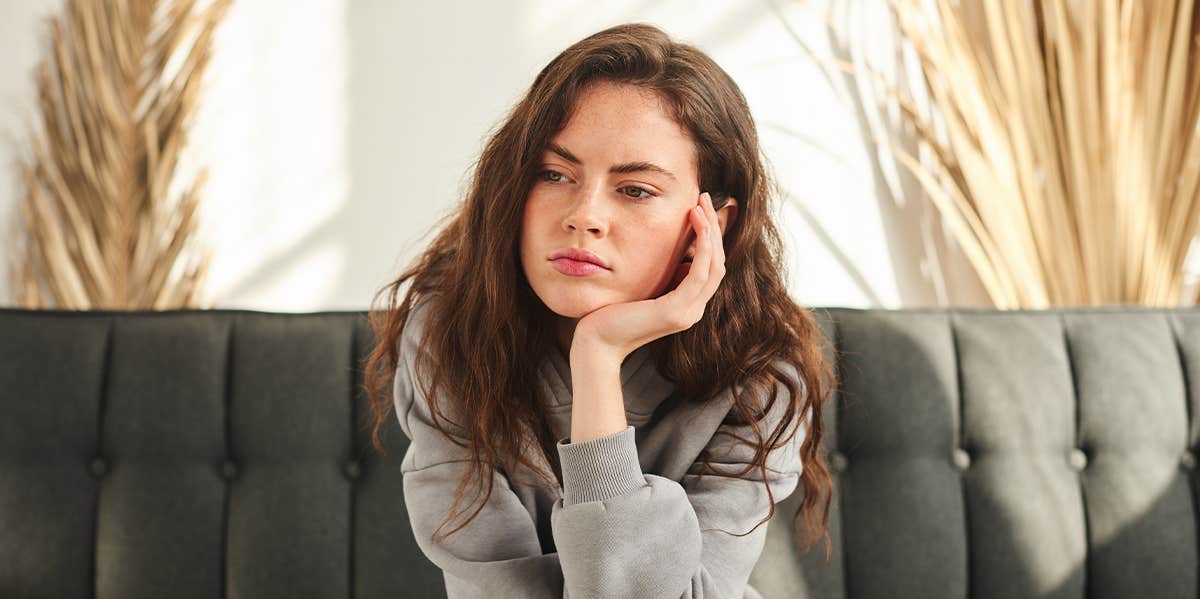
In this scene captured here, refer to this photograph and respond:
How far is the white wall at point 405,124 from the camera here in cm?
168

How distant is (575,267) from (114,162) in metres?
1.15

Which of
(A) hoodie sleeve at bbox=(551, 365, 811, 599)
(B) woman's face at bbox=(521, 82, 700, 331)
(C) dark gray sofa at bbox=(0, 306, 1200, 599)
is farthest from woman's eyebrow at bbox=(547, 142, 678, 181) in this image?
(C) dark gray sofa at bbox=(0, 306, 1200, 599)

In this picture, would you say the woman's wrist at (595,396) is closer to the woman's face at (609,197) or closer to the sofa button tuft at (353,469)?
the woman's face at (609,197)

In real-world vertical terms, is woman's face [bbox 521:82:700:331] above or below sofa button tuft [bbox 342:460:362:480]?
above

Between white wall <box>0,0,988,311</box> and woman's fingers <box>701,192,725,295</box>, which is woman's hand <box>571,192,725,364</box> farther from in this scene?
white wall <box>0,0,988,311</box>

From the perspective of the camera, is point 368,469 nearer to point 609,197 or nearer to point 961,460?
point 609,197

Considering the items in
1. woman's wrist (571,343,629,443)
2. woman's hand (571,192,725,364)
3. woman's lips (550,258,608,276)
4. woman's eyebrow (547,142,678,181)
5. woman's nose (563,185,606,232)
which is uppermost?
woman's eyebrow (547,142,678,181)

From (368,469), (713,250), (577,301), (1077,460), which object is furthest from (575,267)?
(1077,460)

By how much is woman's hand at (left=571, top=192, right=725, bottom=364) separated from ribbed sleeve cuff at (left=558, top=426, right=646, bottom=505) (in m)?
0.09

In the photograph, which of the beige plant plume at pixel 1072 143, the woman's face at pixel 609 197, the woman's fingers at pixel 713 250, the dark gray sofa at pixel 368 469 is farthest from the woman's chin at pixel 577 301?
the beige plant plume at pixel 1072 143

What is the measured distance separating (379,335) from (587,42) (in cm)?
53

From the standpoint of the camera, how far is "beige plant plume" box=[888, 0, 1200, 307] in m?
1.62

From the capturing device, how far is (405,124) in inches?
67.0

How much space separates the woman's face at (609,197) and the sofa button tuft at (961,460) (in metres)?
0.67
